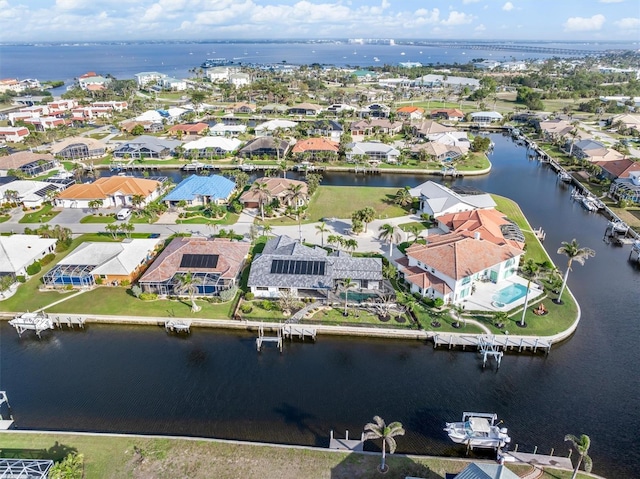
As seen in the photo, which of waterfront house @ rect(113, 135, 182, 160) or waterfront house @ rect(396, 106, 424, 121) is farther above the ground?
waterfront house @ rect(396, 106, 424, 121)

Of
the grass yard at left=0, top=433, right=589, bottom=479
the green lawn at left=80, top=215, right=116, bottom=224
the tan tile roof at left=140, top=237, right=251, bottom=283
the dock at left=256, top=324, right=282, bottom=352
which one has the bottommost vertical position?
the grass yard at left=0, top=433, right=589, bottom=479

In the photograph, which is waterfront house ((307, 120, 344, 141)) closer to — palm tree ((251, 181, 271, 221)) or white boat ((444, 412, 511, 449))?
palm tree ((251, 181, 271, 221))

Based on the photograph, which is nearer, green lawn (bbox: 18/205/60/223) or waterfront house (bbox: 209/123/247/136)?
green lawn (bbox: 18/205/60/223)

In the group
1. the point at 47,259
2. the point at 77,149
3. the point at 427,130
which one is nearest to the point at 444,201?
the point at 427,130

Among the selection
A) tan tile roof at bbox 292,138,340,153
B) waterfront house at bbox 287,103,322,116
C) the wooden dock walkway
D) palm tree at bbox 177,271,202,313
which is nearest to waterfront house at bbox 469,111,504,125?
waterfront house at bbox 287,103,322,116

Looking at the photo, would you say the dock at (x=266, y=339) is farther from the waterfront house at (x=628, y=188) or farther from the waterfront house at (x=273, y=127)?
the waterfront house at (x=273, y=127)

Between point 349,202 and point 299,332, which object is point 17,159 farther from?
point 299,332

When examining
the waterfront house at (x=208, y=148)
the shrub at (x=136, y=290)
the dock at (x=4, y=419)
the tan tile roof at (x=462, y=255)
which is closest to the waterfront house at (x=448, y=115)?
the waterfront house at (x=208, y=148)

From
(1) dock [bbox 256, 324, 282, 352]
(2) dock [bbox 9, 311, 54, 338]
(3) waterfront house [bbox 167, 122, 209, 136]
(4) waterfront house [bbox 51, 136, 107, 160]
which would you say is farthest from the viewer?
(3) waterfront house [bbox 167, 122, 209, 136]
